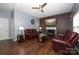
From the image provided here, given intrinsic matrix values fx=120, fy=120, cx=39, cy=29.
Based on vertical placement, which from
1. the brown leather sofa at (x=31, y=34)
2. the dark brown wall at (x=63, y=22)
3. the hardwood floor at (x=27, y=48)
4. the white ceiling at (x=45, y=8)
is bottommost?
the hardwood floor at (x=27, y=48)

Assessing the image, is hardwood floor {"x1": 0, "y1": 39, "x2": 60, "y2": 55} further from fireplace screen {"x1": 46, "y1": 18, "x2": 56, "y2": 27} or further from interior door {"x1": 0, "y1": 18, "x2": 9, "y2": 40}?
fireplace screen {"x1": 46, "y1": 18, "x2": 56, "y2": 27}

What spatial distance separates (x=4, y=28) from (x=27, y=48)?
57 centimetres

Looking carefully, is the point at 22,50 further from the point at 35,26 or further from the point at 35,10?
the point at 35,10

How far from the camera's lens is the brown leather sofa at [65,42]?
7.20 ft

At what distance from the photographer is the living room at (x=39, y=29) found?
221cm

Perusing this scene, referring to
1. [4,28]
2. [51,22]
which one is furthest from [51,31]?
[4,28]

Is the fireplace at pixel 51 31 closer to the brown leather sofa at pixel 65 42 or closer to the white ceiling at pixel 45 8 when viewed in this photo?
the brown leather sofa at pixel 65 42

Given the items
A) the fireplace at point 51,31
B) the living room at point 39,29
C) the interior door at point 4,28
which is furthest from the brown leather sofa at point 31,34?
the interior door at point 4,28

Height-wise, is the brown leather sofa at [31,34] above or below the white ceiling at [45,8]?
below

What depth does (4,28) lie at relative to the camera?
2252 millimetres

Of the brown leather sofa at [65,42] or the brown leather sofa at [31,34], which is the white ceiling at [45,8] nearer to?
the brown leather sofa at [31,34]

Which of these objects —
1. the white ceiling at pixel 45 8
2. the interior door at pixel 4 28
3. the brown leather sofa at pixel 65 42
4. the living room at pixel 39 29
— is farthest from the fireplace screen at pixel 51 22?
the interior door at pixel 4 28

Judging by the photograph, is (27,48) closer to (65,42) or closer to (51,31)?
(51,31)
